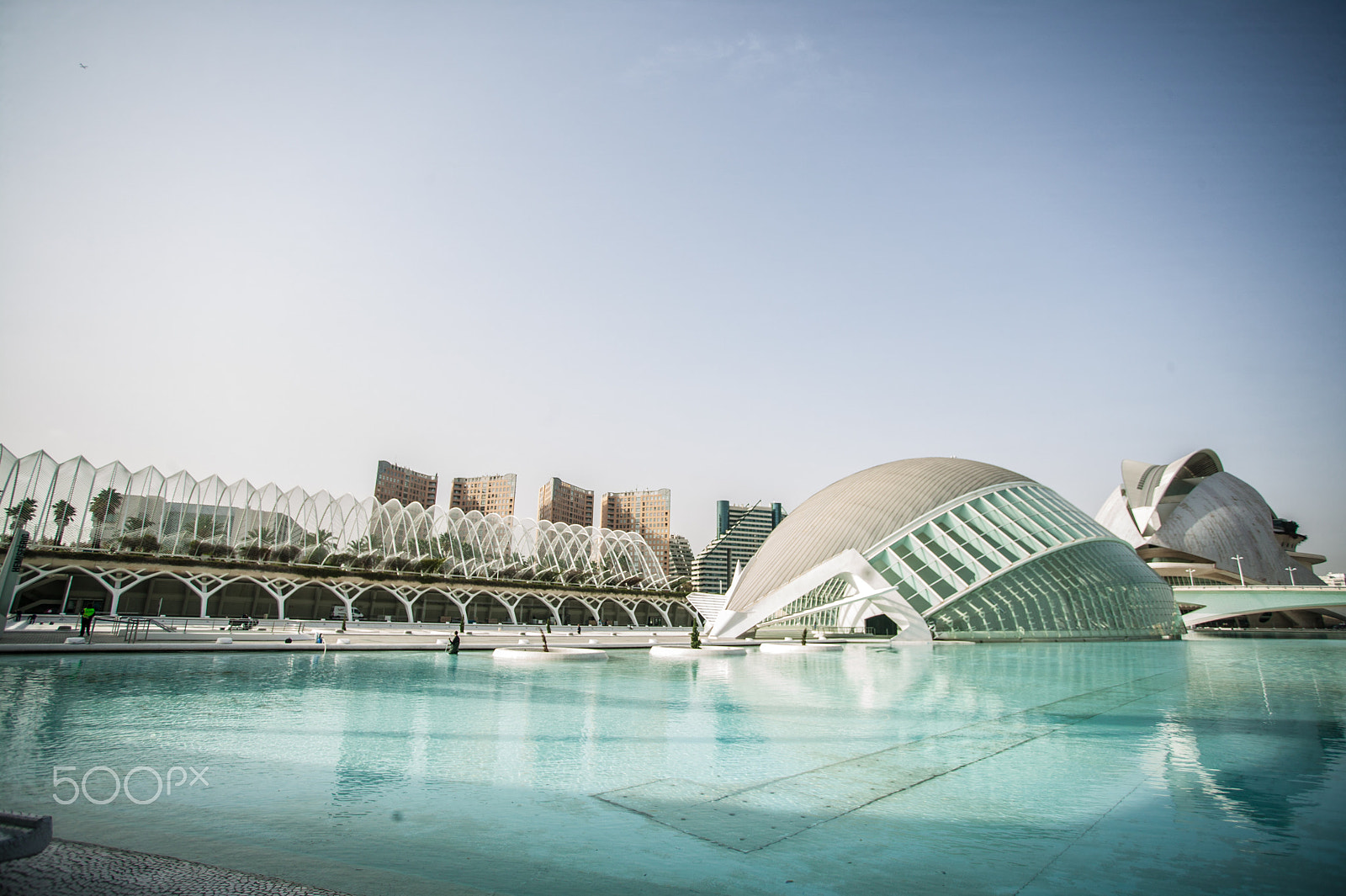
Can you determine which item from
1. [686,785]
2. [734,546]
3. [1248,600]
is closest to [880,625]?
[1248,600]

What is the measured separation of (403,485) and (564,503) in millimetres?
26661

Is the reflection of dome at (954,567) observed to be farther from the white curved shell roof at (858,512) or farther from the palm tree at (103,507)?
the palm tree at (103,507)

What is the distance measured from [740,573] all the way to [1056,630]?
1579 centimetres

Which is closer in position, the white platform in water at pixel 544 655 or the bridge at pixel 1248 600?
the white platform in water at pixel 544 655

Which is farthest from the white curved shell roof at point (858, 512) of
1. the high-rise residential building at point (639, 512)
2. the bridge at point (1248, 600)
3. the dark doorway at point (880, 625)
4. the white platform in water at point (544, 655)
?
the high-rise residential building at point (639, 512)

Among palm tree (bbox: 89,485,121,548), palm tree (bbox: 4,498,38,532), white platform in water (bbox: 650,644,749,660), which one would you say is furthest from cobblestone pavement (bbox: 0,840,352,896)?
palm tree (bbox: 89,485,121,548)

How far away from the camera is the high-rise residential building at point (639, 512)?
136 metres

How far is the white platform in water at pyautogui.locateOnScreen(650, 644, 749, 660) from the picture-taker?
78.3ft

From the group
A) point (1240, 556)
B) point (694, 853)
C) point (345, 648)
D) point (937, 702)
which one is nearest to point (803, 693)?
point (937, 702)

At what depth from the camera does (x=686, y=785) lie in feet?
21.0

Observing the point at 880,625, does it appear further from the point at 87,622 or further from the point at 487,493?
the point at 487,493

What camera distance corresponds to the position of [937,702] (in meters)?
12.5

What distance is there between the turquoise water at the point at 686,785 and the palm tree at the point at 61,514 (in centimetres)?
3523

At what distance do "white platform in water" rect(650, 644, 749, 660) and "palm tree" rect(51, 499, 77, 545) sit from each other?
3766 cm
